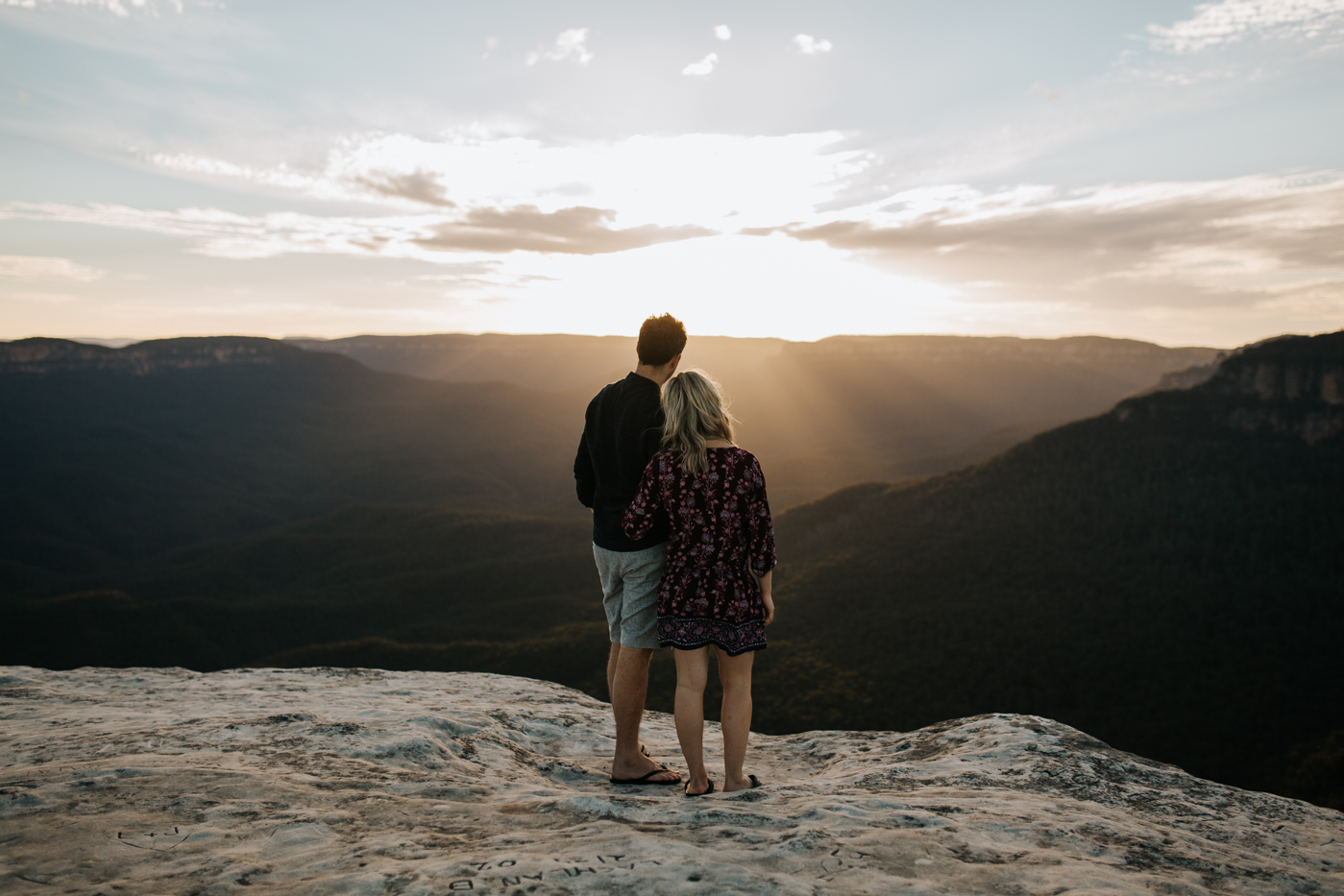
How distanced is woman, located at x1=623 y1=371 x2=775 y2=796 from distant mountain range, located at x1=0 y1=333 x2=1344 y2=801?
30440mm

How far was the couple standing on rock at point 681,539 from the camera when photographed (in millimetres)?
3645

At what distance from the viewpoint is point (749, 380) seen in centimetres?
14238

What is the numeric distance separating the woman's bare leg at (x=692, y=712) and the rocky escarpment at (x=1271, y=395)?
6416 cm

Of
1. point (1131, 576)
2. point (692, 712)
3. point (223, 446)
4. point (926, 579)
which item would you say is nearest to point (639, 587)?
point (692, 712)

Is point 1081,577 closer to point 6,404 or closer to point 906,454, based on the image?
point 906,454

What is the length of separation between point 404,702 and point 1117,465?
58.2 m

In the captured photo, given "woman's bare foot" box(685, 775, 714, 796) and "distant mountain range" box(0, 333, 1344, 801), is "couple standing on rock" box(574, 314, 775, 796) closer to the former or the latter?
"woman's bare foot" box(685, 775, 714, 796)

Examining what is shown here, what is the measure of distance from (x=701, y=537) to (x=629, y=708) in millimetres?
1127

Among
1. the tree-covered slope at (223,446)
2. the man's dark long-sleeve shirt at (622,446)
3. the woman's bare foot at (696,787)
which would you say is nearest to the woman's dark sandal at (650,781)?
the woman's bare foot at (696,787)

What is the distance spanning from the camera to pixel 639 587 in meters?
3.88

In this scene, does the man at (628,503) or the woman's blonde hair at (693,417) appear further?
the man at (628,503)

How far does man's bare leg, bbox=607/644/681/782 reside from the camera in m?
3.91

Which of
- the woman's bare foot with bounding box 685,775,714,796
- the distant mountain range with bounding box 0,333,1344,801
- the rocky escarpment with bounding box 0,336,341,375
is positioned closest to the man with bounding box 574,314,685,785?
the woman's bare foot with bounding box 685,775,714,796

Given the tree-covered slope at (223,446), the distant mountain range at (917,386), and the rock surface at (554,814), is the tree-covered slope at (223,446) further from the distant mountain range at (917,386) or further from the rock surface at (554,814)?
the rock surface at (554,814)
